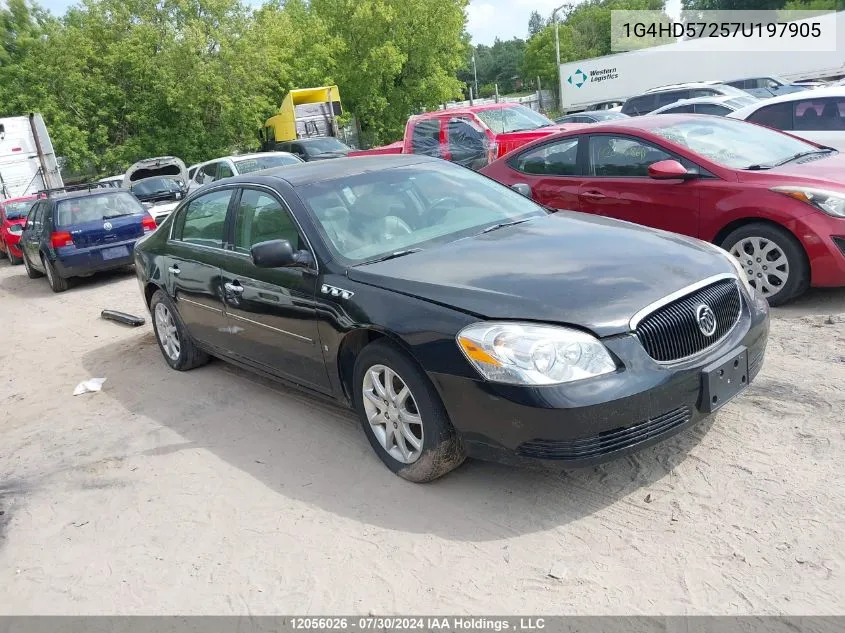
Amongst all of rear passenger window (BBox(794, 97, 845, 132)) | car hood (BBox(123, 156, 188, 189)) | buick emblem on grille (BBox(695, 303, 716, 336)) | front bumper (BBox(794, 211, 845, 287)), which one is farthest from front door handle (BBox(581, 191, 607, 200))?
car hood (BBox(123, 156, 188, 189))

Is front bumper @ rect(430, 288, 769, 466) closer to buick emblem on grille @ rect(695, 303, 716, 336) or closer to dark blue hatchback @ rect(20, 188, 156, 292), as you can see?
buick emblem on grille @ rect(695, 303, 716, 336)

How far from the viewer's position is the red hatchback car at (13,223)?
52.7ft

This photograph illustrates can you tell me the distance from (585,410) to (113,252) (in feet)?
33.8

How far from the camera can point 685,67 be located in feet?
98.6

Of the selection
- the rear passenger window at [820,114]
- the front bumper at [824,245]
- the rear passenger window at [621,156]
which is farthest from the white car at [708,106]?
the front bumper at [824,245]

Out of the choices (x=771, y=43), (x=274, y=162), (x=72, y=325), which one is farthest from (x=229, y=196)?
(x=771, y=43)

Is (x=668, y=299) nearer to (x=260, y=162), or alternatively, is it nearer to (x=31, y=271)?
Result: (x=260, y=162)

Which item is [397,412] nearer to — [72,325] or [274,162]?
[72,325]

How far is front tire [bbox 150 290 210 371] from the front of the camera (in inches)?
240

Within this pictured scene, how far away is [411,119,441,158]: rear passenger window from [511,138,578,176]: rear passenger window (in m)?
5.60

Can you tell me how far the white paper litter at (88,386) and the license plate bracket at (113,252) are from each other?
568cm

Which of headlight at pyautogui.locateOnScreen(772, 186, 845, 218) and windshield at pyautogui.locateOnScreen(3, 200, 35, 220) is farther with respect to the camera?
windshield at pyautogui.locateOnScreen(3, 200, 35, 220)

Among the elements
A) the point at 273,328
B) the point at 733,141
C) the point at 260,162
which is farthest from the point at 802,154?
the point at 260,162

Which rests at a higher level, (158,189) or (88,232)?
(158,189)
